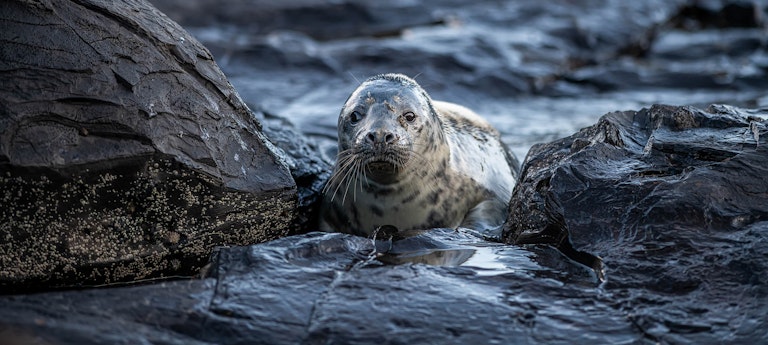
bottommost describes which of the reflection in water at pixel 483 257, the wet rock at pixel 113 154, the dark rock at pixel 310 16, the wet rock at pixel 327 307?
the wet rock at pixel 327 307

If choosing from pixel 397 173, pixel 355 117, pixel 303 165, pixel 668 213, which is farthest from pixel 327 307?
pixel 303 165

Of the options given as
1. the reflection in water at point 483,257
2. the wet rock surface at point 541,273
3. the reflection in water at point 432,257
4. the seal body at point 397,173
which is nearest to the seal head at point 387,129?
the seal body at point 397,173

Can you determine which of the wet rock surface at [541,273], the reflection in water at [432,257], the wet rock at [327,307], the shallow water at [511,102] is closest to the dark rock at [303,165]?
the wet rock surface at [541,273]

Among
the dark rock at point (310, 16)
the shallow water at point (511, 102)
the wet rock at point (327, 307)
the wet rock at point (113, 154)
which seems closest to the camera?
the wet rock at point (327, 307)

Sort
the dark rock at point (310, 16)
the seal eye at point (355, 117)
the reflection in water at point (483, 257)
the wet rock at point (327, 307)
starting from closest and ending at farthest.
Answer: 1. the wet rock at point (327, 307)
2. the reflection in water at point (483, 257)
3. the seal eye at point (355, 117)
4. the dark rock at point (310, 16)

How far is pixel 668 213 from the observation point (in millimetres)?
4246

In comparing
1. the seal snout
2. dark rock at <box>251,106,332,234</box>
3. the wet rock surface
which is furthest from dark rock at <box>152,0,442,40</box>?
the seal snout

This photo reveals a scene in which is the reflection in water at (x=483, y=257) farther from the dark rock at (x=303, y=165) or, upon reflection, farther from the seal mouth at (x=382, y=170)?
the dark rock at (x=303, y=165)

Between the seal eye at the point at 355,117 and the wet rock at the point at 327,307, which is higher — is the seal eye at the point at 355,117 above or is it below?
above

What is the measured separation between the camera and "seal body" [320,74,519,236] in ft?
17.8

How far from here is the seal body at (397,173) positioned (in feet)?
17.8

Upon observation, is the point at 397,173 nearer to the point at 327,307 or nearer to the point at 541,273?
the point at 541,273

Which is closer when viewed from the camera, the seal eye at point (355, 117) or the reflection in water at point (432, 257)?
the reflection in water at point (432, 257)

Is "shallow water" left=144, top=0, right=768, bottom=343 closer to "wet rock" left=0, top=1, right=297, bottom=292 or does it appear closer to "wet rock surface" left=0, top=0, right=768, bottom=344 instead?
"wet rock surface" left=0, top=0, right=768, bottom=344
